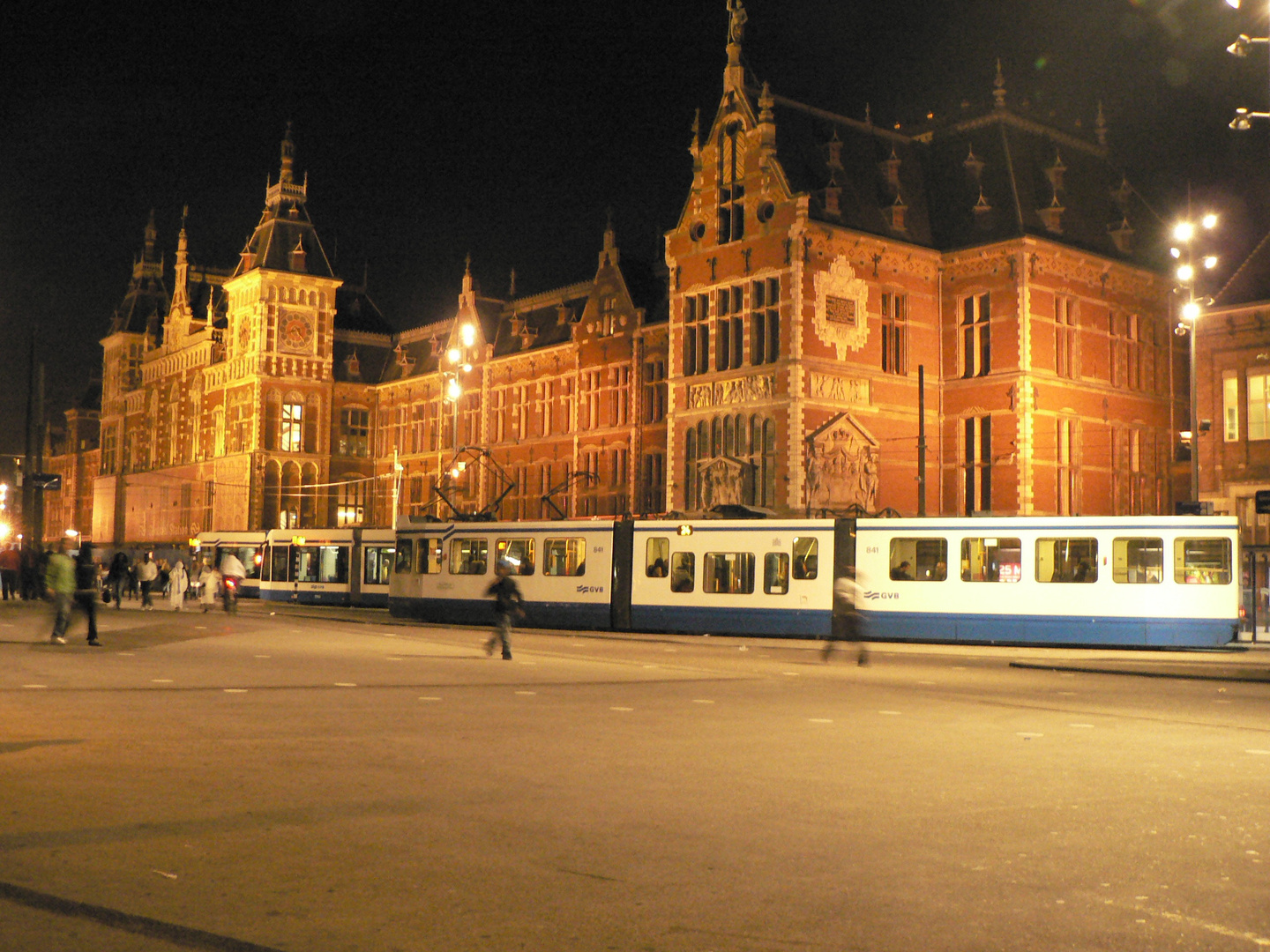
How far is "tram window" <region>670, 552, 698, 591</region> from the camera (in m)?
27.9

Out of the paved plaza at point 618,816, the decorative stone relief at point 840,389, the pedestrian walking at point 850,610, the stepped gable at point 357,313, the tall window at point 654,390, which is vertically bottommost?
the paved plaza at point 618,816

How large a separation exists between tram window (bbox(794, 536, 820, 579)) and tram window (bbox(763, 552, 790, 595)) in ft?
0.73

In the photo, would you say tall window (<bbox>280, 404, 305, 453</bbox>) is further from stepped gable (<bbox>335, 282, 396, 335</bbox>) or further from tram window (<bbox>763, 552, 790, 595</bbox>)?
tram window (<bbox>763, 552, 790, 595</bbox>)

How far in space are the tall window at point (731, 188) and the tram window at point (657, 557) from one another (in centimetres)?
1419

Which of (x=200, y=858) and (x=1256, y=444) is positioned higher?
(x=1256, y=444)

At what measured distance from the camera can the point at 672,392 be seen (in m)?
41.2

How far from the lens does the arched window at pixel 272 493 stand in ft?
213

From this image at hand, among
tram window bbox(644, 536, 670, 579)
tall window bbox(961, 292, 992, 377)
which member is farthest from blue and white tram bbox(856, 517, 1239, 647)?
tall window bbox(961, 292, 992, 377)

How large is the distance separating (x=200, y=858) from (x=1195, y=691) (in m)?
13.5

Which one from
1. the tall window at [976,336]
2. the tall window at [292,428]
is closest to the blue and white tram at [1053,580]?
the tall window at [976,336]

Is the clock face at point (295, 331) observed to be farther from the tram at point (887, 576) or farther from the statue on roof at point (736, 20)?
the tram at point (887, 576)

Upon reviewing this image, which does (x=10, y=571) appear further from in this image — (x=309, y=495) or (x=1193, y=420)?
→ (x=1193, y=420)

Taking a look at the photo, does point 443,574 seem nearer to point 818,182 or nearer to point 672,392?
point 672,392

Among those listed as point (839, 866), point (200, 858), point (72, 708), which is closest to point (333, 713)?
point (72, 708)
